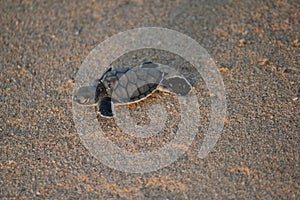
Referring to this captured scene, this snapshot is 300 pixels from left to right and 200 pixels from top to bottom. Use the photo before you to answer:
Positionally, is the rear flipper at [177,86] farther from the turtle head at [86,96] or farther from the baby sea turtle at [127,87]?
the turtle head at [86,96]

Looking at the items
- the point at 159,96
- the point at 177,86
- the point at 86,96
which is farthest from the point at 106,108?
the point at 177,86

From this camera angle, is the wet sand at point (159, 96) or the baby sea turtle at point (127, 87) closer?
the wet sand at point (159, 96)

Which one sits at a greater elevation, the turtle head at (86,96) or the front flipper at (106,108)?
the turtle head at (86,96)

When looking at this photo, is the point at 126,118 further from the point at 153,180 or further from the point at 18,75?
the point at 18,75

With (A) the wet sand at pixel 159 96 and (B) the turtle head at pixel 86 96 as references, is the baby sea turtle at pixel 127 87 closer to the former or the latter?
(B) the turtle head at pixel 86 96

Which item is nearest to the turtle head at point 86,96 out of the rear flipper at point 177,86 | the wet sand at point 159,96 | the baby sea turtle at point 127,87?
the baby sea turtle at point 127,87

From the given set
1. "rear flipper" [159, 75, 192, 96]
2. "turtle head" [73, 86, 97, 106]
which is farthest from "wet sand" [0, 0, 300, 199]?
"rear flipper" [159, 75, 192, 96]
